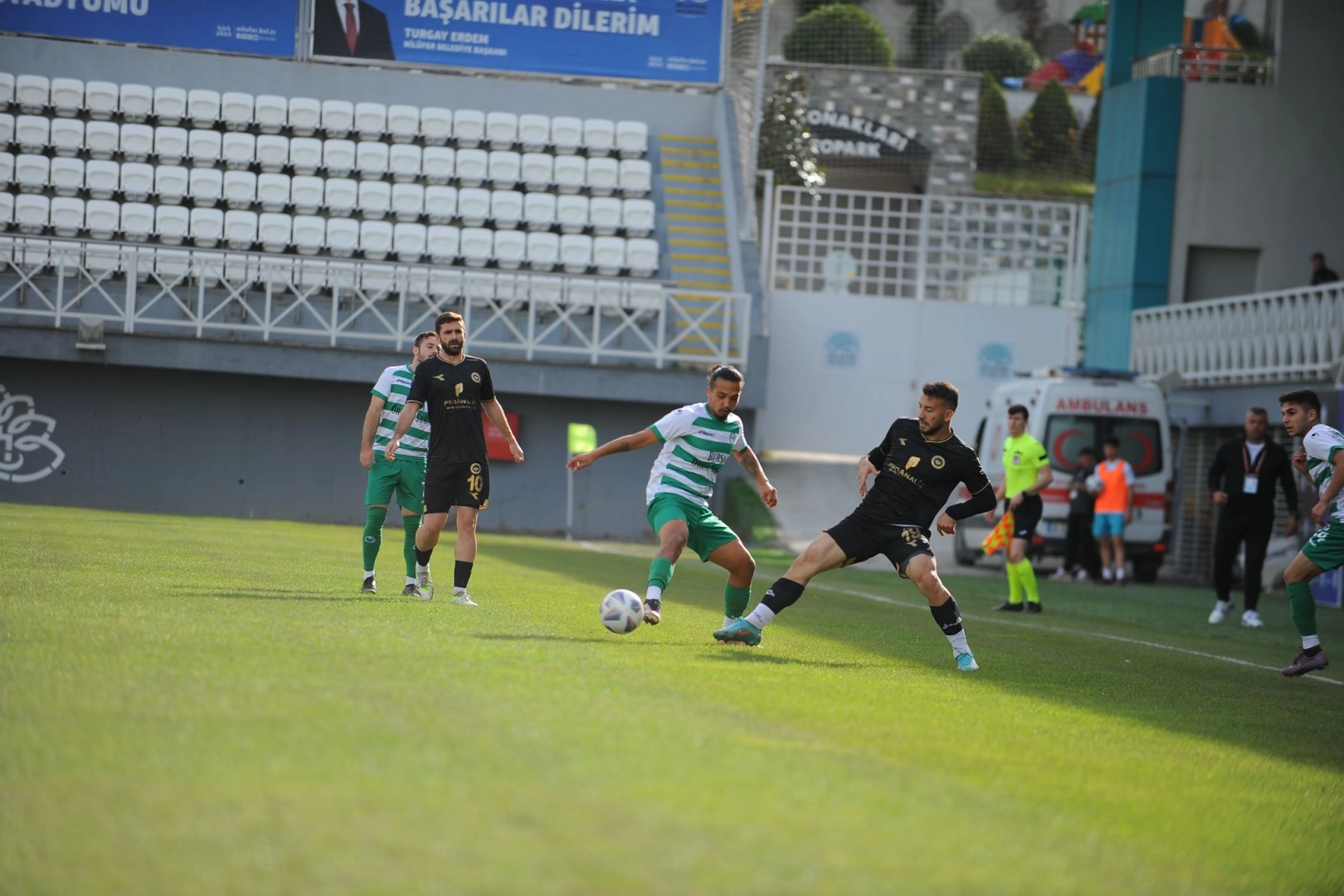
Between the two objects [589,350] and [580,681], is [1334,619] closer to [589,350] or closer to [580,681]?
[589,350]

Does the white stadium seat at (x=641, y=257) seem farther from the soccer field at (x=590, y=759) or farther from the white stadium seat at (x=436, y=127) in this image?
the soccer field at (x=590, y=759)

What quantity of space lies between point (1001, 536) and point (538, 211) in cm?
1424

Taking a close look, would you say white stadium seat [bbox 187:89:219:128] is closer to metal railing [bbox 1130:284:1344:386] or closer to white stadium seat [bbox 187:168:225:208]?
white stadium seat [bbox 187:168:225:208]

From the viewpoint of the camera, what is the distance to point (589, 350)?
81.9ft

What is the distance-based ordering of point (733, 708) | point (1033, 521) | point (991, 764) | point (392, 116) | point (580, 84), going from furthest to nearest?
point (580, 84), point (392, 116), point (1033, 521), point (733, 708), point (991, 764)

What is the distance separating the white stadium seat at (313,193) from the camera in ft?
90.5

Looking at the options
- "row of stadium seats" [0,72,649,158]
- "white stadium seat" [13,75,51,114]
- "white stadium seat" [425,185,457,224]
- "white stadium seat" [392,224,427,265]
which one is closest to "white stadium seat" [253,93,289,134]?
"row of stadium seats" [0,72,649,158]

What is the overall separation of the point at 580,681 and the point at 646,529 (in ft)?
62.6

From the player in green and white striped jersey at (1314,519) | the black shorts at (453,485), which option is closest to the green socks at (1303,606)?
the player in green and white striped jersey at (1314,519)

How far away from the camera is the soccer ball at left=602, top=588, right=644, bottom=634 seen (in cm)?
909

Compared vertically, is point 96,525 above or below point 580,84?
below

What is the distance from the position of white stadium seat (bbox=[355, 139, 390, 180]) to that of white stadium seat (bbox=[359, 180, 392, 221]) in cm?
48

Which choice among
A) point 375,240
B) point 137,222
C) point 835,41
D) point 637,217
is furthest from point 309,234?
point 835,41

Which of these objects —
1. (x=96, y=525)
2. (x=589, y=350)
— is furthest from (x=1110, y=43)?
(x=96, y=525)
